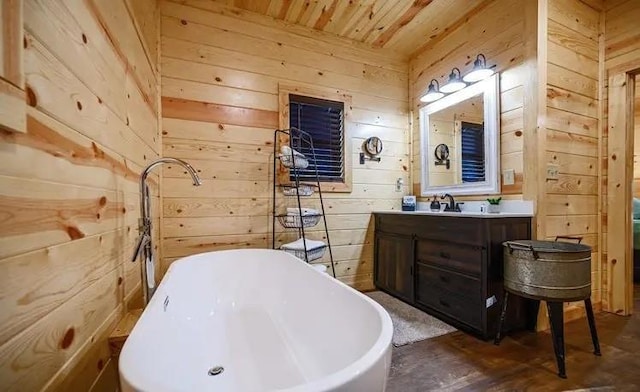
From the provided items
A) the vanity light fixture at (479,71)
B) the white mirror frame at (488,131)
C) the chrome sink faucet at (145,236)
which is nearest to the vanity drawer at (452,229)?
the white mirror frame at (488,131)

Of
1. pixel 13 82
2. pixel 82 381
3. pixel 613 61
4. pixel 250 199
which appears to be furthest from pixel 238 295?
→ pixel 613 61

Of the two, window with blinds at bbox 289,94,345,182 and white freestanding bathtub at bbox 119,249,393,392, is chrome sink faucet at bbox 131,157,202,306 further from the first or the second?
window with blinds at bbox 289,94,345,182

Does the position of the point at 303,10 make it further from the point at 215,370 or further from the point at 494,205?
the point at 215,370

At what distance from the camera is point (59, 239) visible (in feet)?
2.64

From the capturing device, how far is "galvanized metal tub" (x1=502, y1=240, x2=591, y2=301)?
1642 millimetres

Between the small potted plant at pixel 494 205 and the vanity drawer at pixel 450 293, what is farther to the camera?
the small potted plant at pixel 494 205

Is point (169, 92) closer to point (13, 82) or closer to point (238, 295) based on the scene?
point (238, 295)

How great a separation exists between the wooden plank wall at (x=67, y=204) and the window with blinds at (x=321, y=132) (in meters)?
1.55

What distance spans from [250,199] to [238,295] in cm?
83

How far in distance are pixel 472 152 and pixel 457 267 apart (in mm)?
1103

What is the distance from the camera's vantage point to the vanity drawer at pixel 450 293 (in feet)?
6.44

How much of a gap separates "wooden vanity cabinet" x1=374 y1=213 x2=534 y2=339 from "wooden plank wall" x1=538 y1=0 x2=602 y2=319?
429mm

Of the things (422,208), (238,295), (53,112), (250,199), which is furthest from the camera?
(422,208)

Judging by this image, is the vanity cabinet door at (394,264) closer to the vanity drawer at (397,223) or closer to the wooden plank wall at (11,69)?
the vanity drawer at (397,223)
